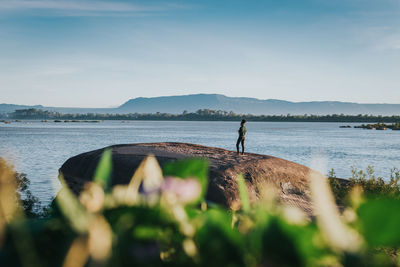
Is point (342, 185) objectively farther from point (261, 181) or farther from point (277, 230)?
point (277, 230)

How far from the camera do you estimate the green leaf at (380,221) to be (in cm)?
76

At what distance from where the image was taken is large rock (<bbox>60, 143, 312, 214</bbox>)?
1130cm

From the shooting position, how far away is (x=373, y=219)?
0.79 metres

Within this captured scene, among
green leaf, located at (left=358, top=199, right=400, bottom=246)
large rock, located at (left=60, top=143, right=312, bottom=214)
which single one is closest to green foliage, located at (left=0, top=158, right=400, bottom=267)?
green leaf, located at (left=358, top=199, right=400, bottom=246)

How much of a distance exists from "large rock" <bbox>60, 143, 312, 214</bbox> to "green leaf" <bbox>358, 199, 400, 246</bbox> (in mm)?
10310

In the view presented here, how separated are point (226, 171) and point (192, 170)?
11047mm

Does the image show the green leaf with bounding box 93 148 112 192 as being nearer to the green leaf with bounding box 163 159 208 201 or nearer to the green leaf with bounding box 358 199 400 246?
the green leaf with bounding box 163 159 208 201

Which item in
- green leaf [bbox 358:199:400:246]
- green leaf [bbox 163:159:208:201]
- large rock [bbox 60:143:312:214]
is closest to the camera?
green leaf [bbox 358:199:400:246]

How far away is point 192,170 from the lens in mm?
1012

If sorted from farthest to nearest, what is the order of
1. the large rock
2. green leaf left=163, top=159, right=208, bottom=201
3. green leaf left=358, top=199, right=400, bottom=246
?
1. the large rock
2. green leaf left=163, top=159, right=208, bottom=201
3. green leaf left=358, top=199, right=400, bottom=246

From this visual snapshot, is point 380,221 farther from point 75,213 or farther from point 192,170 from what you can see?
point 75,213

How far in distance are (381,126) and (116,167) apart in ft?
474

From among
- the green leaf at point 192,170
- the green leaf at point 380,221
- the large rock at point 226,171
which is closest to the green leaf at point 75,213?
the green leaf at point 192,170

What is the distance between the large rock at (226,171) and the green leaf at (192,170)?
1011cm
